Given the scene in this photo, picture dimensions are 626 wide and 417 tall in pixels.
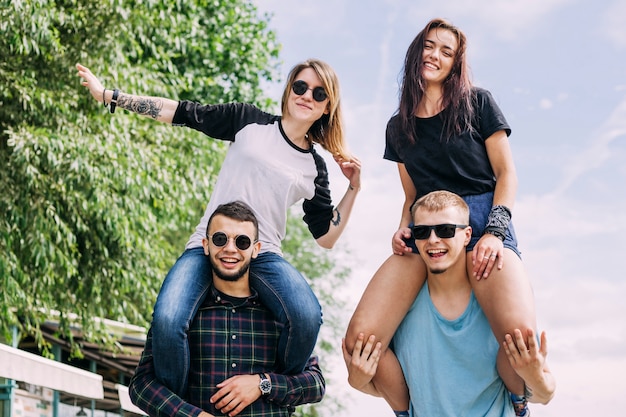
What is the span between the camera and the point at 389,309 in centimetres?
464

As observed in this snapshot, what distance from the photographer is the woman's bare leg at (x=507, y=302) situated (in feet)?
14.2

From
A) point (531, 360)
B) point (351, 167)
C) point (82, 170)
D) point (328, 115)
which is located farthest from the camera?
point (82, 170)

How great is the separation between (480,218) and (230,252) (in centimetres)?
133

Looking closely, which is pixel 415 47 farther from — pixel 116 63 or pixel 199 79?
pixel 199 79

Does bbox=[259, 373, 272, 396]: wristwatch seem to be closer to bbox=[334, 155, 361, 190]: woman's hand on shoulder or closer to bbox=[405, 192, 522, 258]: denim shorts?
bbox=[405, 192, 522, 258]: denim shorts

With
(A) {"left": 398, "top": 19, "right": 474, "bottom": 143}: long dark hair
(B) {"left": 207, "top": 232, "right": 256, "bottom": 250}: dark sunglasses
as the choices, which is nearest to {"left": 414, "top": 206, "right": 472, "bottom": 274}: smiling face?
(A) {"left": 398, "top": 19, "right": 474, "bottom": 143}: long dark hair

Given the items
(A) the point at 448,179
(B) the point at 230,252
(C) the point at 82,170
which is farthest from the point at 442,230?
(C) the point at 82,170

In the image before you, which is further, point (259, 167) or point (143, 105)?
point (143, 105)

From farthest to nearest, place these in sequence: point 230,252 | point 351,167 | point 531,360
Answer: point 351,167 < point 230,252 < point 531,360

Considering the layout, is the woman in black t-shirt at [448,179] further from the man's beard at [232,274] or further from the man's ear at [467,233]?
the man's beard at [232,274]

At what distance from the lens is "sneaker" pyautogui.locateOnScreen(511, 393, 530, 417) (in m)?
4.62

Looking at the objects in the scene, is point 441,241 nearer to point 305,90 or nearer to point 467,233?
point 467,233

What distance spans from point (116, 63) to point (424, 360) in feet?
28.3

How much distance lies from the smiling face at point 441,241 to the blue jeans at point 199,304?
0.68 meters
